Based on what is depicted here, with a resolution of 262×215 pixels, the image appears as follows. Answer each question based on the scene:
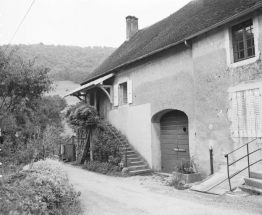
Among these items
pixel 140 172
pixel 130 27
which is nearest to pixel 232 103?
pixel 140 172

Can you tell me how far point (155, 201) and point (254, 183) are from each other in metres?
2.67

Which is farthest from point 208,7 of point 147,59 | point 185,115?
point 185,115

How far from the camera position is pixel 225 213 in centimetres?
541

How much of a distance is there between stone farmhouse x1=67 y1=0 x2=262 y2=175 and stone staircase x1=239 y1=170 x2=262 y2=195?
56 cm

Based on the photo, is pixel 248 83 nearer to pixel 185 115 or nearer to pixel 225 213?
pixel 185 115

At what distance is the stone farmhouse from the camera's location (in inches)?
311

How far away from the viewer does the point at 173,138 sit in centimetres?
1130

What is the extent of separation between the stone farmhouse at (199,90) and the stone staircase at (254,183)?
56cm

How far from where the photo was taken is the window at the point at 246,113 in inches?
299

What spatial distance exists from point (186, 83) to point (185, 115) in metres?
1.40

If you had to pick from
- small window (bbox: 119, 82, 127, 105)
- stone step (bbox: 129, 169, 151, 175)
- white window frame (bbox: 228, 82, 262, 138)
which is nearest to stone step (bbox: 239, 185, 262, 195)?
white window frame (bbox: 228, 82, 262, 138)

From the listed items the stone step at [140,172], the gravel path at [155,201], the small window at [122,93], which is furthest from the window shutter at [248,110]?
the small window at [122,93]

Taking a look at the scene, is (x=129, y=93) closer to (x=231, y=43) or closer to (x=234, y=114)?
(x=231, y=43)

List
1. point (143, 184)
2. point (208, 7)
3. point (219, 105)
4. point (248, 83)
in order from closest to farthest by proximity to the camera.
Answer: point (248, 83), point (219, 105), point (143, 184), point (208, 7)
